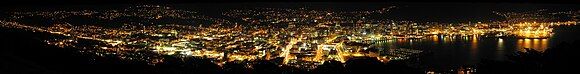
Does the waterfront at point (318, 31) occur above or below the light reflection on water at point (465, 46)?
above

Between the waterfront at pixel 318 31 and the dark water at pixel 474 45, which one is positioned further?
the waterfront at pixel 318 31

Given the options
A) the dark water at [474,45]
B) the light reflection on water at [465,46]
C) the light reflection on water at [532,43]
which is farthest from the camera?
the light reflection on water at [532,43]

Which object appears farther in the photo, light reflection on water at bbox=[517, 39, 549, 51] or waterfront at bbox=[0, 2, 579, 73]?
light reflection on water at bbox=[517, 39, 549, 51]

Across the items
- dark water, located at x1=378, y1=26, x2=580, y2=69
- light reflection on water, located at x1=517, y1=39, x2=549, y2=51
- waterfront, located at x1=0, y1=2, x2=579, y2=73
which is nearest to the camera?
dark water, located at x1=378, y1=26, x2=580, y2=69

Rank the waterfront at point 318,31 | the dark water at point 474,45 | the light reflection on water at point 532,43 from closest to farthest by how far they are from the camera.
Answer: the dark water at point 474,45 < the waterfront at point 318,31 < the light reflection on water at point 532,43

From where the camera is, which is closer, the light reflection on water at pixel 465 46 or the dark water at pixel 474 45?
the light reflection on water at pixel 465 46

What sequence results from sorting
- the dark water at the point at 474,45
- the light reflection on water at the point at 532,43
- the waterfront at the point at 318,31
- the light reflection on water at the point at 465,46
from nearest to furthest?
1. the light reflection on water at the point at 465,46
2. the dark water at the point at 474,45
3. the waterfront at the point at 318,31
4. the light reflection on water at the point at 532,43

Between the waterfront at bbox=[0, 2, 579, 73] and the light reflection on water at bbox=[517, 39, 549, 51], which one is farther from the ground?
the waterfront at bbox=[0, 2, 579, 73]

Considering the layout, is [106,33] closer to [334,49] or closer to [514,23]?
[334,49]

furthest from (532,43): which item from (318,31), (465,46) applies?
(318,31)
